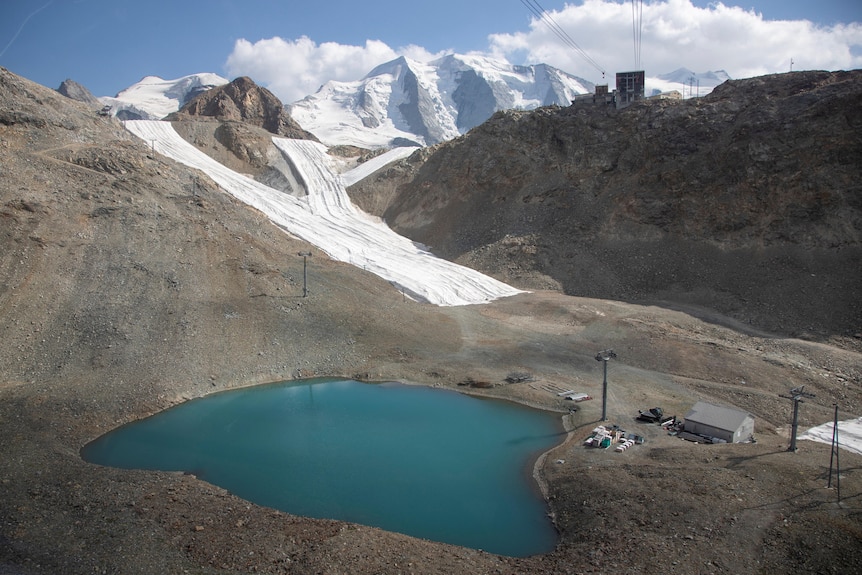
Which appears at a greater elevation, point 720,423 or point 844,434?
point 720,423

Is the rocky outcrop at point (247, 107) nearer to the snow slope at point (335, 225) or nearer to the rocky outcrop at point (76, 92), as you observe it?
the snow slope at point (335, 225)

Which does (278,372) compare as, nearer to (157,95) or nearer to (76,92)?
(76,92)

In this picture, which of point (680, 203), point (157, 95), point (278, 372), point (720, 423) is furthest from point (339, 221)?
point (157, 95)

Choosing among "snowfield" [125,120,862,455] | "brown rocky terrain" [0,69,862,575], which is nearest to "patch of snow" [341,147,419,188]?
"snowfield" [125,120,862,455]

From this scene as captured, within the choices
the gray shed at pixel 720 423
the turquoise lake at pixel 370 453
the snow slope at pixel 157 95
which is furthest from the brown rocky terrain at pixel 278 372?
the snow slope at pixel 157 95

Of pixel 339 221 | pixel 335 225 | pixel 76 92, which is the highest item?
pixel 76 92
